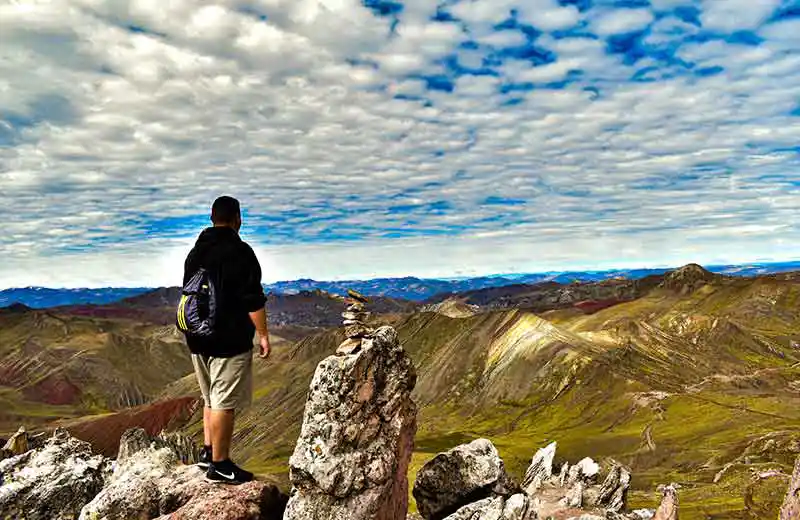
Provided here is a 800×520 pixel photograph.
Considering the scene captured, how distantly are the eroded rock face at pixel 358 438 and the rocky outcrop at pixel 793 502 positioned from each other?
973cm

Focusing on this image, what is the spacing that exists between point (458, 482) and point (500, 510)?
3.97 meters

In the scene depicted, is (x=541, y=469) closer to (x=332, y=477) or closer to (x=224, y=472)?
(x=332, y=477)

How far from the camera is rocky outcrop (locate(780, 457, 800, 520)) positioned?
45.0 feet

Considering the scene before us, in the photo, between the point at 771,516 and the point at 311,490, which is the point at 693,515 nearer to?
the point at 771,516

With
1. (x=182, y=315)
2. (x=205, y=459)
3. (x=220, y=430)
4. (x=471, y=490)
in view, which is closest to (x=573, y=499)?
(x=471, y=490)

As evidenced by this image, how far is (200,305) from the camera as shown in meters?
14.5

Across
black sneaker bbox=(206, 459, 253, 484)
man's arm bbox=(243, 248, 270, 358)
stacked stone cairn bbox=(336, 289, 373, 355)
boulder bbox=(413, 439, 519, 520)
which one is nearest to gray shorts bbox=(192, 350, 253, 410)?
man's arm bbox=(243, 248, 270, 358)

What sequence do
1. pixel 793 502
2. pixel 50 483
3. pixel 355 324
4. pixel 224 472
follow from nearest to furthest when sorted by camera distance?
1. pixel 793 502
2. pixel 224 472
3. pixel 355 324
4. pixel 50 483

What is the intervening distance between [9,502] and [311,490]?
1092 centimetres

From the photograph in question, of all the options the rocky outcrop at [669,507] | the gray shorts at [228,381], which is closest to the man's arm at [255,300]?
the gray shorts at [228,381]

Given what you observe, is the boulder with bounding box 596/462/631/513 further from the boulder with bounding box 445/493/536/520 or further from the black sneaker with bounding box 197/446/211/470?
the black sneaker with bounding box 197/446/211/470

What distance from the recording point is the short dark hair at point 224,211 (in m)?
15.0

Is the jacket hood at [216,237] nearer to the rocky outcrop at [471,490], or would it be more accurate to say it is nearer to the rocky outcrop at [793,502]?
the rocky outcrop at [471,490]

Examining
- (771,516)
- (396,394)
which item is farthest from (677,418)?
(396,394)
